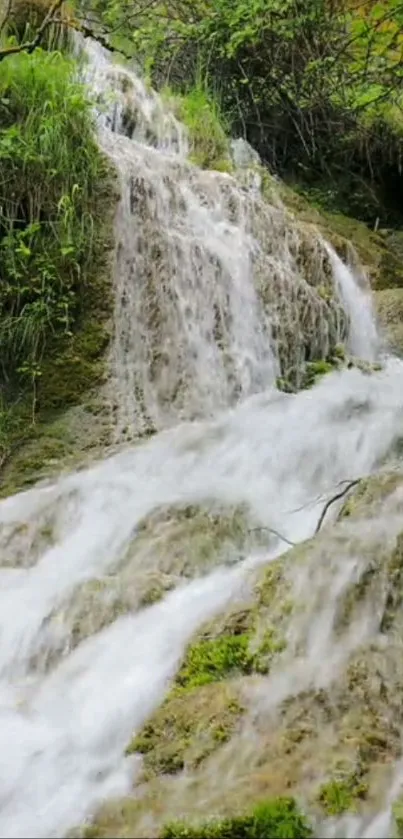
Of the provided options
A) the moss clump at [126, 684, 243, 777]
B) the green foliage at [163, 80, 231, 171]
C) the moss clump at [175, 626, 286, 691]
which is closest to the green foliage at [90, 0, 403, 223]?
the green foliage at [163, 80, 231, 171]

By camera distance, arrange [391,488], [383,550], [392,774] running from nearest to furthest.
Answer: [392,774] → [383,550] → [391,488]

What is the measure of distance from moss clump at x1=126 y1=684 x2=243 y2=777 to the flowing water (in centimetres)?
7

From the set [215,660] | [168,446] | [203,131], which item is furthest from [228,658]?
[203,131]

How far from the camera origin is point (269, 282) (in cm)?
538

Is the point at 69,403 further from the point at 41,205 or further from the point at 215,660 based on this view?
the point at 215,660

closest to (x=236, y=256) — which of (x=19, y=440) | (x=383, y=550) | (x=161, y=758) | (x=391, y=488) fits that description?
(x=19, y=440)

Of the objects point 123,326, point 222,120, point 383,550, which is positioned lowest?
point 383,550

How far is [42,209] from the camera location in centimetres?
496

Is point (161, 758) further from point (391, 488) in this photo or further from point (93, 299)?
point (93, 299)

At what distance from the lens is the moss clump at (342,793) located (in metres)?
1.80

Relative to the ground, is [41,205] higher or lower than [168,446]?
higher

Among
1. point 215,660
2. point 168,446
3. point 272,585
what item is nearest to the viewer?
point 215,660

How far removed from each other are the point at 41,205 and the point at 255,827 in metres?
4.01

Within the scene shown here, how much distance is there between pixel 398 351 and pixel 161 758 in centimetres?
420
